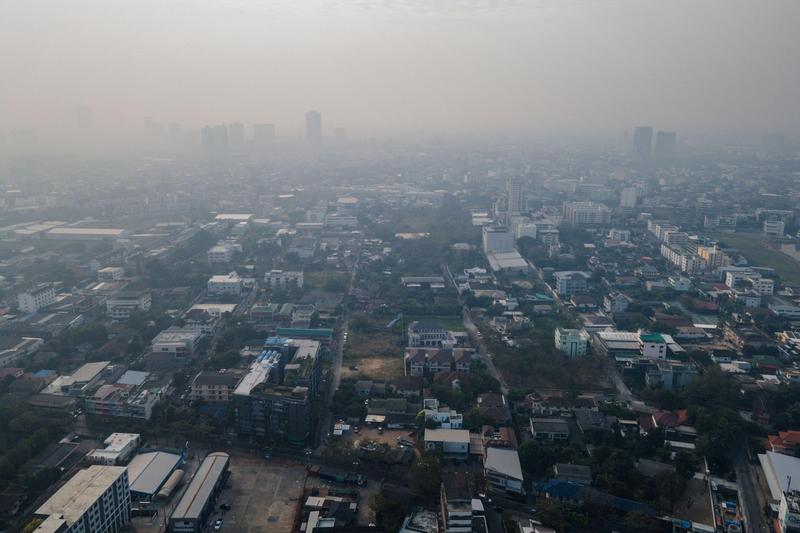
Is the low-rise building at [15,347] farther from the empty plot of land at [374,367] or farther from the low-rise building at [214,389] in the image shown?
the empty plot of land at [374,367]

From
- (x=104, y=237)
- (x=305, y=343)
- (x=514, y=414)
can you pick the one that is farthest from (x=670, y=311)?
(x=104, y=237)

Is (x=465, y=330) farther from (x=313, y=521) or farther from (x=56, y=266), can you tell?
(x=56, y=266)

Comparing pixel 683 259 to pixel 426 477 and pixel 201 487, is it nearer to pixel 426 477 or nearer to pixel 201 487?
pixel 426 477

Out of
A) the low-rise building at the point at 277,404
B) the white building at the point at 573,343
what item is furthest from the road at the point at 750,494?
the low-rise building at the point at 277,404

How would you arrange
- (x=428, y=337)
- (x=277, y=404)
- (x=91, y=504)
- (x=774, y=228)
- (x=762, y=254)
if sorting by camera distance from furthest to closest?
1. (x=774, y=228)
2. (x=762, y=254)
3. (x=428, y=337)
4. (x=277, y=404)
5. (x=91, y=504)

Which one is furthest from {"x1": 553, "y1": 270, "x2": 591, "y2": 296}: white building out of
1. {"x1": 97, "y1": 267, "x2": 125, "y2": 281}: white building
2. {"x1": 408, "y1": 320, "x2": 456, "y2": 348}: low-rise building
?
{"x1": 97, "y1": 267, "x2": 125, "y2": 281}: white building

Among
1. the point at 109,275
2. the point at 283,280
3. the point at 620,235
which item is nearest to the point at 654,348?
the point at 283,280
